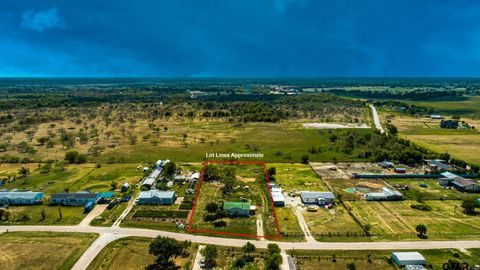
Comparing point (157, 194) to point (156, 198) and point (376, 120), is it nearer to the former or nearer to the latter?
point (156, 198)

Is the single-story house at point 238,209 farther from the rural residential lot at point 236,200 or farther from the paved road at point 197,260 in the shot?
the paved road at point 197,260

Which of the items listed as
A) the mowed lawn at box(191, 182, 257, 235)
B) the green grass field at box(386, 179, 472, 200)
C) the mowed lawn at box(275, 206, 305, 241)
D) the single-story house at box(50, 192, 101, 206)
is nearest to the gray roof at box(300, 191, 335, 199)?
the mowed lawn at box(275, 206, 305, 241)

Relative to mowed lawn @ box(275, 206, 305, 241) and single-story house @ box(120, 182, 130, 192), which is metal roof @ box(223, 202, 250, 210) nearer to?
mowed lawn @ box(275, 206, 305, 241)

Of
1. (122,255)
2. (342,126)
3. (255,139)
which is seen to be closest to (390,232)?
(122,255)

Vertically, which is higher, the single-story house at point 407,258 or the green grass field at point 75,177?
the green grass field at point 75,177

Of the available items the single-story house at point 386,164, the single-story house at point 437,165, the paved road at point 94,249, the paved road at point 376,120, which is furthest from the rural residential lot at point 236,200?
the paved road at point 376,120
